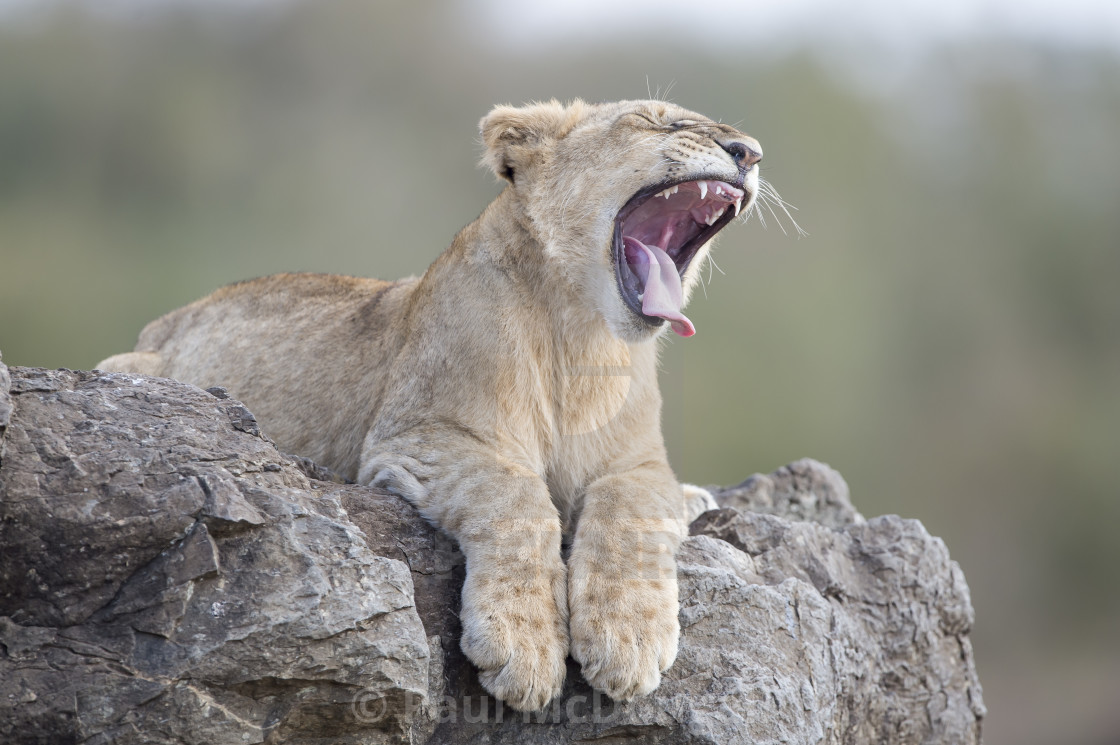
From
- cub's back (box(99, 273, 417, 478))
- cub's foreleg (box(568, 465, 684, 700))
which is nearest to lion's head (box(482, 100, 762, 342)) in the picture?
cub's foreleg (box(568, 465, 684, 700))

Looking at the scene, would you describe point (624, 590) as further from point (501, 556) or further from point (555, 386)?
point (555, 386)

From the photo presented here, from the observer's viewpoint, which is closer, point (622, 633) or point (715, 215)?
point (622, 633)

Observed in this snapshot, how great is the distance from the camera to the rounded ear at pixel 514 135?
178 inches

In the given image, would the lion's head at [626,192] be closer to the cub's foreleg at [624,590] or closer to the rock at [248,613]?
the cub's foreleg at [624,590]

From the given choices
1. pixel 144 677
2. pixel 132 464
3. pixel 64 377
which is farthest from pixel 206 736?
pixel 64 377

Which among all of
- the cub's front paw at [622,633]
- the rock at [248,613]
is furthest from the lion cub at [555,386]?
the rock at [248,613]

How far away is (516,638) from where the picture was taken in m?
3.28

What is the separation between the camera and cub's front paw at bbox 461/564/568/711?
10.7 feet

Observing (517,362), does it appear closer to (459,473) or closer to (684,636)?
(459,473)

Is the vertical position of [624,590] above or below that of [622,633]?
above

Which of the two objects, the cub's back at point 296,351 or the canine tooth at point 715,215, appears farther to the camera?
the cub's back at point 296,351

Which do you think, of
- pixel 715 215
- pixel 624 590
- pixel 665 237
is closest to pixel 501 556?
pixel 624 590

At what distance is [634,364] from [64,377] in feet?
7.37

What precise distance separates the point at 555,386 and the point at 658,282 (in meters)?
0.61
